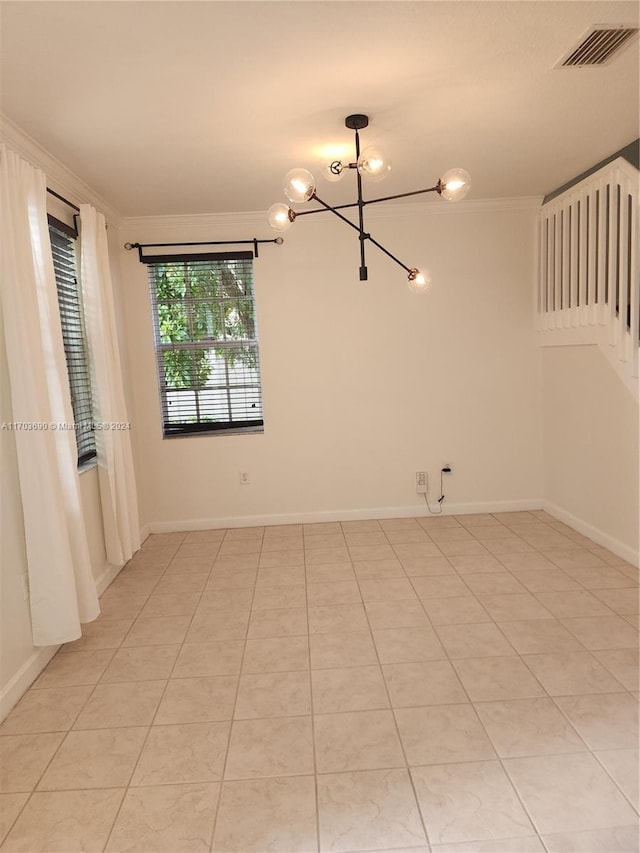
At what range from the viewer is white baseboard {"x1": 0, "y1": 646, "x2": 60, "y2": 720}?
7.22 ft

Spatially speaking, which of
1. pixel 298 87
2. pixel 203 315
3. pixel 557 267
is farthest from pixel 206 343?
pixel 557 267

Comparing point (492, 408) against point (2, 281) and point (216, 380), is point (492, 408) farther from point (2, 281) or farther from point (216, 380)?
point (2, 281)

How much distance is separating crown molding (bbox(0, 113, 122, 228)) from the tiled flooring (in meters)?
2.49

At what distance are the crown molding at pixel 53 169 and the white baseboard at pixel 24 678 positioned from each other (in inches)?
93.9

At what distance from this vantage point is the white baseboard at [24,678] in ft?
7.22

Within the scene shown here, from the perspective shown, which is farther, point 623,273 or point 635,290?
point 623,273

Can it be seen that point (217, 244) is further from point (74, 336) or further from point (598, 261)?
point (598, 261)

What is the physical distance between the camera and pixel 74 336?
10.9ft

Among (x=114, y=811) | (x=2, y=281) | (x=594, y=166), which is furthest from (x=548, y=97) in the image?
(x=114, y=811)

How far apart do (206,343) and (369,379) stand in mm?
1367

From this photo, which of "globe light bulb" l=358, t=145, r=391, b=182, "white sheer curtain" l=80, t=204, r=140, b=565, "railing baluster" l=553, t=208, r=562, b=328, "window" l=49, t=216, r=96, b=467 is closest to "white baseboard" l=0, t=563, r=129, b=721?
"white sheer curtain" l=80, t=204, r=140, b=565

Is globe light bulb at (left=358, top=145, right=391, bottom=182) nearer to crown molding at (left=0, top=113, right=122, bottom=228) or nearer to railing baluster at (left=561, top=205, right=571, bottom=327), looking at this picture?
crown molding at (left=0, top=113, right=122, bottom=228)

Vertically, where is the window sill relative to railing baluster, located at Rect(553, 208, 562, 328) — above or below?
below

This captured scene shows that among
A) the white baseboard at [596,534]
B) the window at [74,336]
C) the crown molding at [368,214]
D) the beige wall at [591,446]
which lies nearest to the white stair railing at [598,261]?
the beige wall at [591,446]
